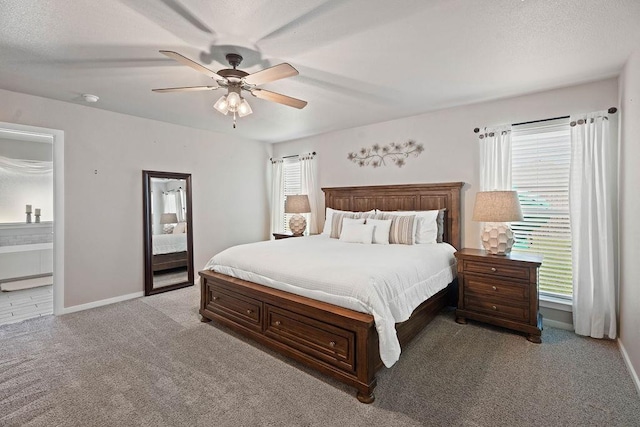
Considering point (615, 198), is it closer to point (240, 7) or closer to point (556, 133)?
point (556, 133)

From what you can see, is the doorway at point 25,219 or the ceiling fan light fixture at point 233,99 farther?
the doorway at point 25,219

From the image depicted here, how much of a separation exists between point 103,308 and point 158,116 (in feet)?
8.66

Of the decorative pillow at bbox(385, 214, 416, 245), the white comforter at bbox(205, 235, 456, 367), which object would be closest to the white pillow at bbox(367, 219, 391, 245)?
the decorative pillow at bbox(385, 214, 416, 245)

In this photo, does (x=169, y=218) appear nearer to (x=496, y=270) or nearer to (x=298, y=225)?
(x=298, y=225)

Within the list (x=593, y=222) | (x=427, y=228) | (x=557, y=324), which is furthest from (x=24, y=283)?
(x=593, y=222)

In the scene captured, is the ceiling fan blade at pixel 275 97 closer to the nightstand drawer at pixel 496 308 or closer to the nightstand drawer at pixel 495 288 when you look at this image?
the nightstand drawer at pixel 495 288

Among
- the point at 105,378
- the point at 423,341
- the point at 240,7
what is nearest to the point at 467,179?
the point at 423,341

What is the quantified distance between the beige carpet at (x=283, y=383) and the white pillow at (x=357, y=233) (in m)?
1.30

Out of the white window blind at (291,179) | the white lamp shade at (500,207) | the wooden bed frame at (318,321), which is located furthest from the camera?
the white window blind at (291,179)

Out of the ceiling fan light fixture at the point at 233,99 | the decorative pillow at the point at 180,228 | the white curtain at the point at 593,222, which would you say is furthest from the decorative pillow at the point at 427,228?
the decorative pillow at the point at 180,228

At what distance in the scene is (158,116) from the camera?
4141 mm

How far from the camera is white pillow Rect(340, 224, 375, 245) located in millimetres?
3771

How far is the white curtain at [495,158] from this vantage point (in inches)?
134

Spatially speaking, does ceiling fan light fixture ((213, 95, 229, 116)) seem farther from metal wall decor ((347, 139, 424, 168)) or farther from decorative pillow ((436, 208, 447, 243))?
decorative pillow ((436, 208, 447, 243))
